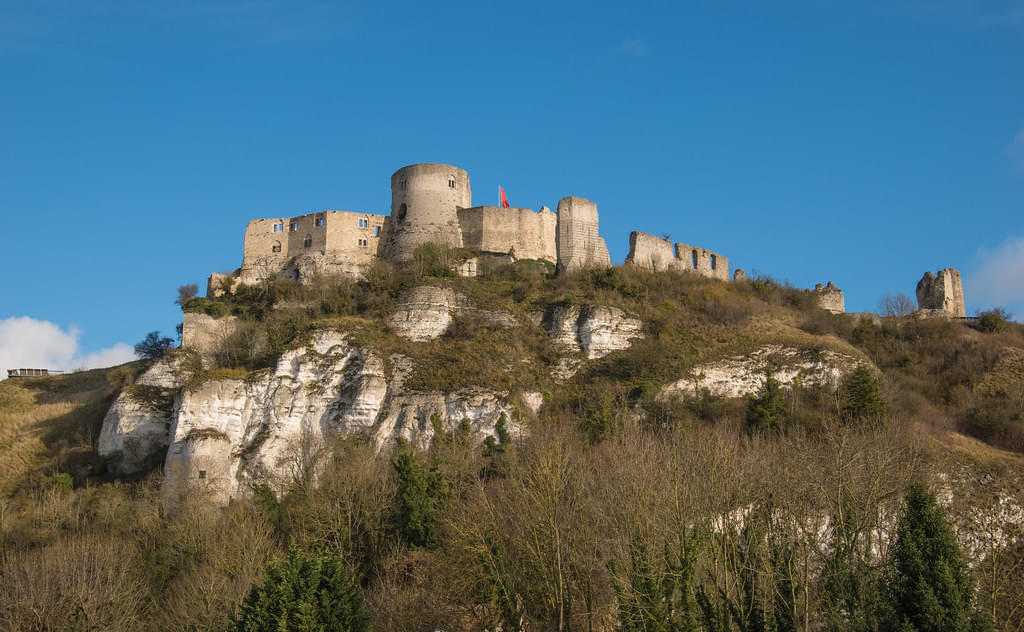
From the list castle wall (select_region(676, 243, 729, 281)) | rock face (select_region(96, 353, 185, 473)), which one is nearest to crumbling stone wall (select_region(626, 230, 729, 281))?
castle wall (select_region(676, 243, 729, 281))

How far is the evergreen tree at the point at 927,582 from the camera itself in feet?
72.1

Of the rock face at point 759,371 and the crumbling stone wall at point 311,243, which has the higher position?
the crumbling stone wall at point 311,243

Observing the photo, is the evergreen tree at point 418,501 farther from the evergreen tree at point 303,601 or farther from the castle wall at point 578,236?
the castle wall at point 578,236

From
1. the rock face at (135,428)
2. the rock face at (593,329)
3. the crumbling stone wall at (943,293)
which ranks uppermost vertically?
the crumbling stone wall at (943,293)

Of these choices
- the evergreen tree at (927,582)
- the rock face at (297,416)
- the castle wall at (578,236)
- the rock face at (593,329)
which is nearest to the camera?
the evergreen tree at (927,582)

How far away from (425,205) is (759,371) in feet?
72.9

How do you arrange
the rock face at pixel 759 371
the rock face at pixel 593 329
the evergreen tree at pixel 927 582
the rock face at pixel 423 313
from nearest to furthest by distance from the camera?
1. the evergreen tree at pixel 927 582
2. the rock face at pixel 759 371
3. the rock face at pixel 593 329
4. the rock face at pixel 423 313

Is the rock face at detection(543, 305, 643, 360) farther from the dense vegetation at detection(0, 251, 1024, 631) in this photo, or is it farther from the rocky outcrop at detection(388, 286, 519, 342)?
the rocky outcrop at detection(388, 286, 519, 342)

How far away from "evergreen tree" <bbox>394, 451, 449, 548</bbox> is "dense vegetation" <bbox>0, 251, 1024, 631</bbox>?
9cm

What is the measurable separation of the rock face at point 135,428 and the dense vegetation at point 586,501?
126 centimetres

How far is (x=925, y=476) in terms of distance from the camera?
34.6 metres

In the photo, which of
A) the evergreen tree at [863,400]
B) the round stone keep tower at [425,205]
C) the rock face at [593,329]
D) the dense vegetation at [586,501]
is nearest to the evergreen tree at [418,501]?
the dense vegetation at [586,501]

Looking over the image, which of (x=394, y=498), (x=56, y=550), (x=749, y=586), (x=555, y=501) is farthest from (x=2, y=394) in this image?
(x=749, y=586)

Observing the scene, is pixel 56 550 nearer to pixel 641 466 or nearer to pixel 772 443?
pixel 641 466
